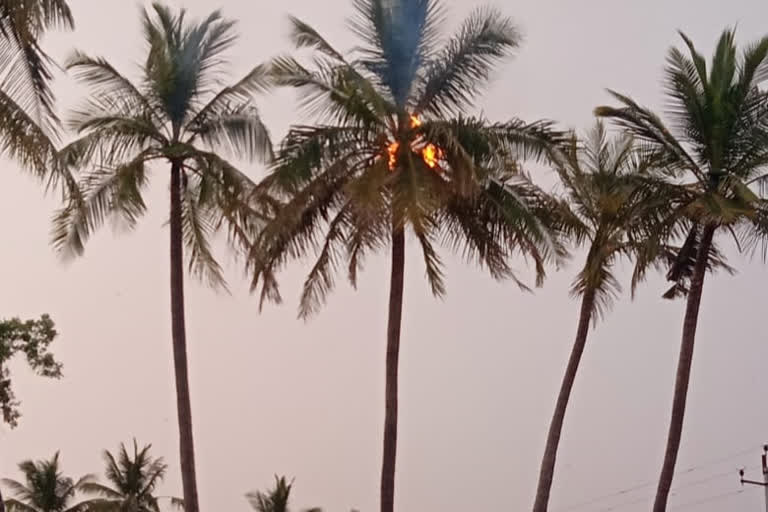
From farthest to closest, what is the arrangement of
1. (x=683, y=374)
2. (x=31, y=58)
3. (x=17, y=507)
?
(x=17, y=507) < (x=683, y=374) < (x=31, y=58)

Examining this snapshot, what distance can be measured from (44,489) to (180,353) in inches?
415

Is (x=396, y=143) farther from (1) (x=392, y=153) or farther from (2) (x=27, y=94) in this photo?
(2) (x=27, y=94)

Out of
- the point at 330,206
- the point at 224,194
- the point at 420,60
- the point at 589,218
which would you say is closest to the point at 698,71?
the point at 589,218

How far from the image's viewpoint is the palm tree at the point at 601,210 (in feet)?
67.5

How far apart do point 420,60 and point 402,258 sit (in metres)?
3.48

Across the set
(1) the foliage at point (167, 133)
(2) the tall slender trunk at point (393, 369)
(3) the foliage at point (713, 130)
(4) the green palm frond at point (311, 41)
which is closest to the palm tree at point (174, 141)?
(1) the foliage at point (167, 133)

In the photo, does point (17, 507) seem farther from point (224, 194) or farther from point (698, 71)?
point (698, 71)

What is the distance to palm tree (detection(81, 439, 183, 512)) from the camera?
29391 millimetres

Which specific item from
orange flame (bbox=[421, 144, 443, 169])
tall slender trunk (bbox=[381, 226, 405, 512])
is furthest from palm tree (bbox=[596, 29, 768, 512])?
tall slender trunk (bbox=[381, 226, 405, 512])

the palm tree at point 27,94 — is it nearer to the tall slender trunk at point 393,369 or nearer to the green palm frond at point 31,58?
the green palm frond at point 31,58

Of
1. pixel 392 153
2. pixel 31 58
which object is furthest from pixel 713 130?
pixel 31 58

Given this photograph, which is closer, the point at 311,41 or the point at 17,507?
the point at 311,41

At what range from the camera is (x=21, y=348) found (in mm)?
22281

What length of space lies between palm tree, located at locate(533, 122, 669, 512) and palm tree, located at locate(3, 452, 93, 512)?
13.6m
